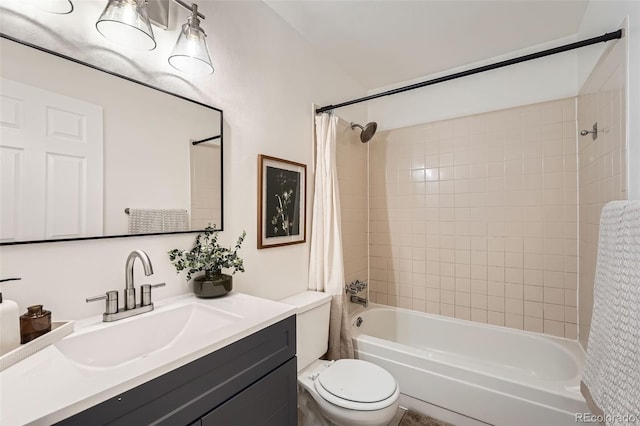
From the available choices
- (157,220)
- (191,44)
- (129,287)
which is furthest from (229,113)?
(129,287)

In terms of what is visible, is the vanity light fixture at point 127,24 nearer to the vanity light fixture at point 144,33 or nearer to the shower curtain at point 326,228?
the vanity light fixture at point 144,33

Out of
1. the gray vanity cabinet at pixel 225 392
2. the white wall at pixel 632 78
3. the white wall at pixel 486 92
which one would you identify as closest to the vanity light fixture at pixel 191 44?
the gray vanity cabinet at pixel 225 392

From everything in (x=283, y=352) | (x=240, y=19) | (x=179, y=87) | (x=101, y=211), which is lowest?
(x=283, y=352)

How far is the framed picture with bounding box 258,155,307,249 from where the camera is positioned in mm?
1750

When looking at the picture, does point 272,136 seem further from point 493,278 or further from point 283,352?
point 493,278

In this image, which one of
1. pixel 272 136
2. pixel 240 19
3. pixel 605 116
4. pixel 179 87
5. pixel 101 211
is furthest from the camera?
pixel 272 136

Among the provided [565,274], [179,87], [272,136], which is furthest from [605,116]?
[179,87]

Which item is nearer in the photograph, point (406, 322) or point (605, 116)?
point (605, 116)

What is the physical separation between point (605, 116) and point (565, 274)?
1142 mm

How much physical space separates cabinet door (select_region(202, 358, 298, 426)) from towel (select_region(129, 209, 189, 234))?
0.73 m

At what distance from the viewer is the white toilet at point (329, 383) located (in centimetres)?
137

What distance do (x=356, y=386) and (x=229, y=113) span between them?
1560 mm

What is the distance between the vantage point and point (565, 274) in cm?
211

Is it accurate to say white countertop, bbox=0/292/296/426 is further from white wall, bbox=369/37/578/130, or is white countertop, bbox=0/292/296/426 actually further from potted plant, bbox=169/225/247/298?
white wall, bbox=369/37/578/130
